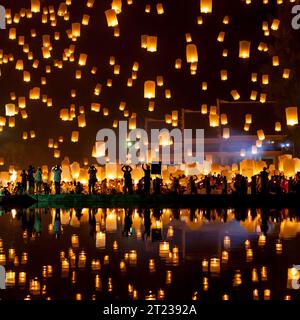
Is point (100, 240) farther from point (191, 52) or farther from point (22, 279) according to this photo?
point (191, 52)

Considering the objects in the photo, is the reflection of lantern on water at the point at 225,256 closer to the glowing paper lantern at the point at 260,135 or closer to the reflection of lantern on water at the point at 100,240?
the reflection of lantern on water at the point at 100,240

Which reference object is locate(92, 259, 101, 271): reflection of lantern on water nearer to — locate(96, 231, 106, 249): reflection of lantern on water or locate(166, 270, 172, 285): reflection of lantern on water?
locate(166, 270, 172, 285): reflection of lantern on water

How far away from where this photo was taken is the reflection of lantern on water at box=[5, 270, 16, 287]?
20.7 feet

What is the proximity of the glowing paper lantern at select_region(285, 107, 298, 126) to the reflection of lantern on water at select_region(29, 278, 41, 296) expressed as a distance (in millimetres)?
15292

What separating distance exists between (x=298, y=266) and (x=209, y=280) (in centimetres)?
127

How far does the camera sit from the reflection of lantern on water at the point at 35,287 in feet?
19.4

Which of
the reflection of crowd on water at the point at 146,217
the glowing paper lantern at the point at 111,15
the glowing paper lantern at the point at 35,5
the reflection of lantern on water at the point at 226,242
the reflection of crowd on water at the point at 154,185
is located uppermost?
the glowing paper lantern at the point at 35,5

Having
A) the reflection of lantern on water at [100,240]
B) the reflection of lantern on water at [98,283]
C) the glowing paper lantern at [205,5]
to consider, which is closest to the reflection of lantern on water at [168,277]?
the reflection of lantern on water at [98,283]

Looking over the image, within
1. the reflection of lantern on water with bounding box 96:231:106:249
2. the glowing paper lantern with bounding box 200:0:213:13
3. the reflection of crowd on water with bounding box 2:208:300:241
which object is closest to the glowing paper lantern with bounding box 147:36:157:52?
the glowing paper lantern with bounding box 200:0:213:13

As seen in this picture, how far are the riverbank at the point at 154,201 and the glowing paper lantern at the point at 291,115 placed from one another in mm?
4034

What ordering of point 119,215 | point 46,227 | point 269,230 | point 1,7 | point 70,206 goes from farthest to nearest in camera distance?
point 1,7
point 70,206
point 119,215
point 46,227
point 269,230

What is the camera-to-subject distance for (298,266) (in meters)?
7.12

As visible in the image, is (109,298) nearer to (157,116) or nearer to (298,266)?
(298,266)
